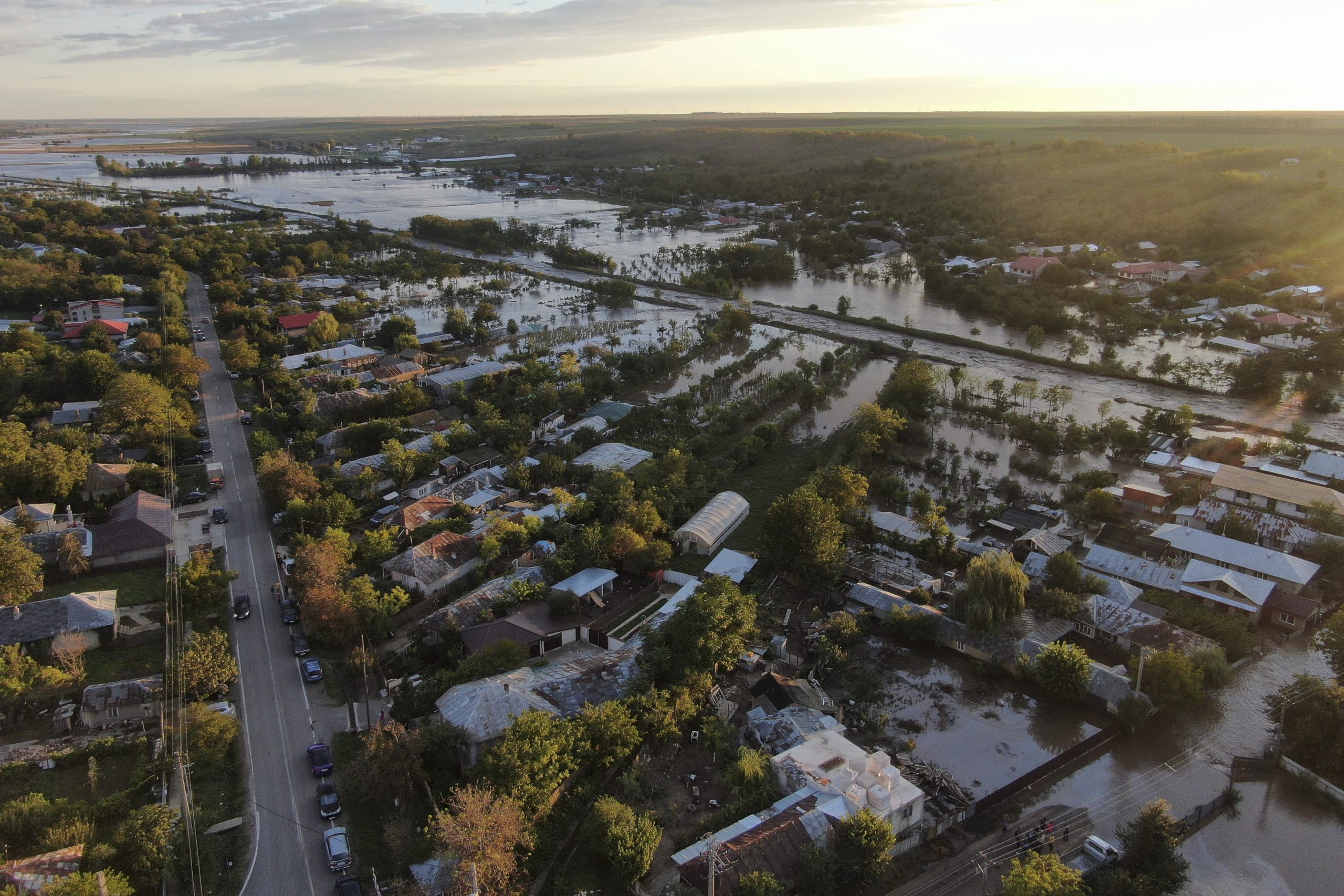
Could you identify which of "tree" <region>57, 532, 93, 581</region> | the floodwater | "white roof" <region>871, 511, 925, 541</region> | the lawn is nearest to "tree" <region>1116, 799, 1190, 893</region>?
the floodwater

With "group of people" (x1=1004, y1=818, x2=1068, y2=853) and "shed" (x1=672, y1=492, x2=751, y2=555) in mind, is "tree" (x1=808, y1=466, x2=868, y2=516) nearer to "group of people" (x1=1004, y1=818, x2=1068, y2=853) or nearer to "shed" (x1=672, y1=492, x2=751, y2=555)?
"shed" (x1=672, y1=492, x2=751, y2=555)

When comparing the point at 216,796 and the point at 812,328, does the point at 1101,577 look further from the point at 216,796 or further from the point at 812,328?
the point at 812,328

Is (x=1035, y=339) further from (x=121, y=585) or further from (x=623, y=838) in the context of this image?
(x=121, y=585)

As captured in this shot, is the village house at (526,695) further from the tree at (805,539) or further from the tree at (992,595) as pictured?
the tree at (992,595)

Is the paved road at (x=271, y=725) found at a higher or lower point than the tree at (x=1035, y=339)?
lower

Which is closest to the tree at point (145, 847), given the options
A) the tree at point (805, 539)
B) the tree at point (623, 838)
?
the tree at point (623, 838)

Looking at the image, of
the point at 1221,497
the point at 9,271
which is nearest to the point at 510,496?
the point at 1221,497

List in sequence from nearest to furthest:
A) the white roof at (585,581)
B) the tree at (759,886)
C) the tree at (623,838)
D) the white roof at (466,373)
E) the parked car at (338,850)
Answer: the tree at (759,886) → the tree at (623,838) → the parked car at (338,850) → the white roof at (585,581) → the white roof at (466,373)

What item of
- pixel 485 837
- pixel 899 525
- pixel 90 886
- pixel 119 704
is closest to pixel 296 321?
pixel 119 704
